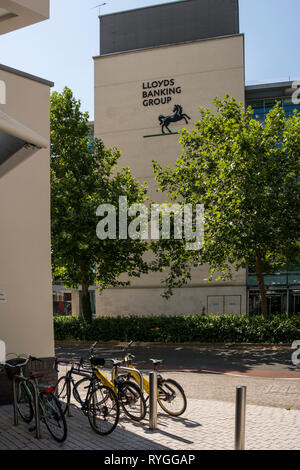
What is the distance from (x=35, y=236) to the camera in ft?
29.7

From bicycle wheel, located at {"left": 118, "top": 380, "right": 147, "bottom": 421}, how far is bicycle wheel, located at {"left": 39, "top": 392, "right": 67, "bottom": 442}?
1.38 m

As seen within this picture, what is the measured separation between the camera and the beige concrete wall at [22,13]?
7.11m

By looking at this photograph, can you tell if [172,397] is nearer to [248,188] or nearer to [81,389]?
[81,389]

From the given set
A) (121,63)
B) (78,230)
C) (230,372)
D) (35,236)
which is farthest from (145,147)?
(35,236)

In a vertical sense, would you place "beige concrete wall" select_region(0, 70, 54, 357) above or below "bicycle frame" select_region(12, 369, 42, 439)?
above

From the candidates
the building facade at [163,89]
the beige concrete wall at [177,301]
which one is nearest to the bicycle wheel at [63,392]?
the beige concrete wall at [177,301]

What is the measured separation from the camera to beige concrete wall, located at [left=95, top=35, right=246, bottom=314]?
101ft

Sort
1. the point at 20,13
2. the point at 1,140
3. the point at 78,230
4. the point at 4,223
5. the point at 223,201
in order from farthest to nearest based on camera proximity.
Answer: the point at 78,230 → the point at 223,201 → the point at 4,223 → the point at 20,13 → the point at 1,140

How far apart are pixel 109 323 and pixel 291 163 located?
1118 cm

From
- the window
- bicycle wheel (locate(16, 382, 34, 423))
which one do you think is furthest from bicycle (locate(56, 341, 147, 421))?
the window

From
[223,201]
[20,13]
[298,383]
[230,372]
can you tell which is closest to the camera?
[20,13]

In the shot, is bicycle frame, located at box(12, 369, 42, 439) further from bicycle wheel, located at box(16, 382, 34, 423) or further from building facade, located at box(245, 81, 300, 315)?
building facade, located at box(245, 81, 300, 315)

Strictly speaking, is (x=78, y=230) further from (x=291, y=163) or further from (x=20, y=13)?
(x=20, y=13)

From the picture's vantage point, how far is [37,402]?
6.71m
